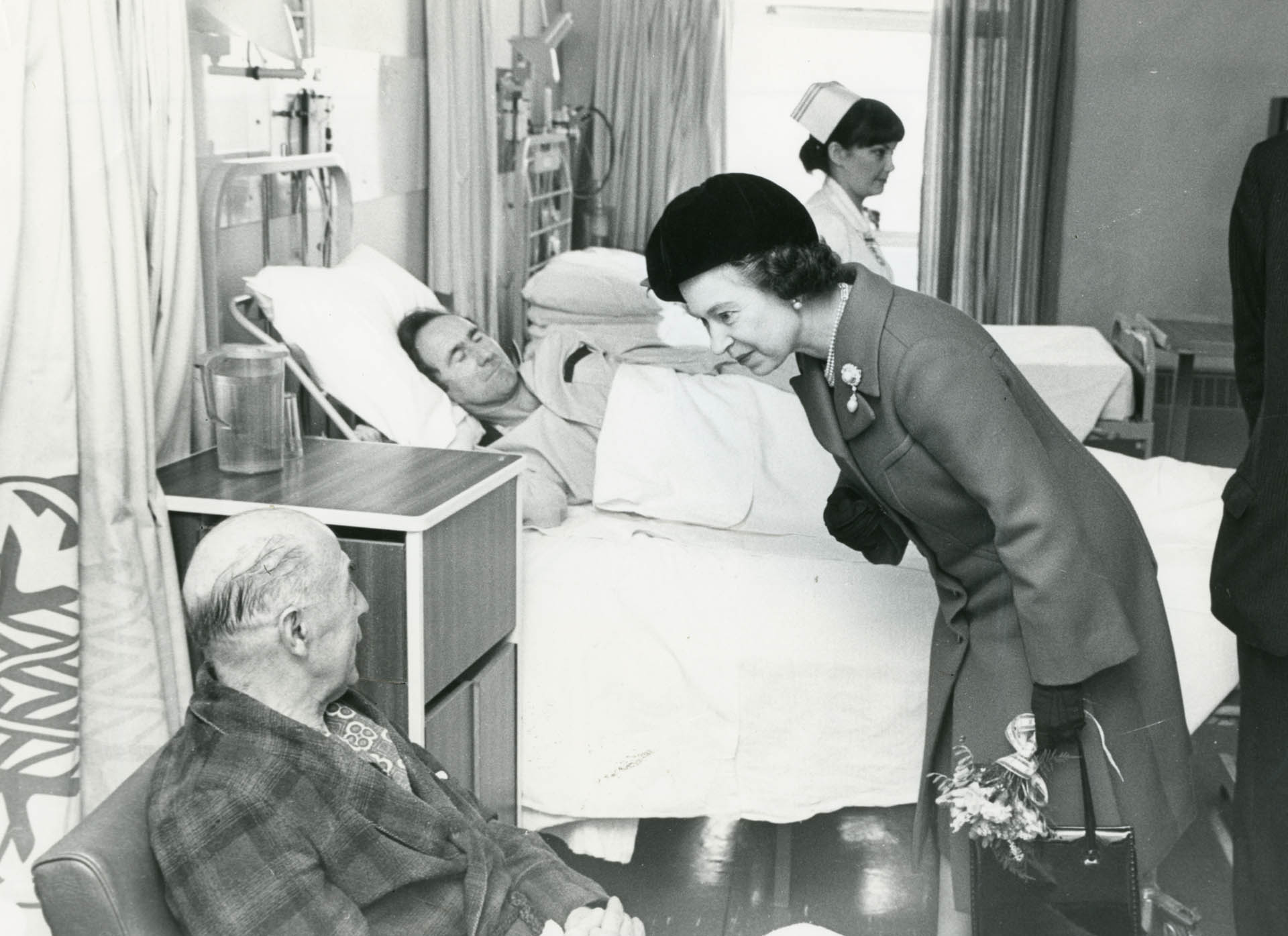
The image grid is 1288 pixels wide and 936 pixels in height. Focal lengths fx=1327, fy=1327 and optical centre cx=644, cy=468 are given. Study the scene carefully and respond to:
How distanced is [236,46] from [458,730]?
155cm

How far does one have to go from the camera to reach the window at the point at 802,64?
605 centimetres

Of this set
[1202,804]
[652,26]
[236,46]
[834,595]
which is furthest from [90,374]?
[652,26]

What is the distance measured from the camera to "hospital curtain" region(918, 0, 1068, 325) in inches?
238

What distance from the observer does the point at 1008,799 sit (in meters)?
1.80

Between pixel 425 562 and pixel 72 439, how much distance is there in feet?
1.79

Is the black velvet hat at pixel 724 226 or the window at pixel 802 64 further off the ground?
the window at pixel 802 64

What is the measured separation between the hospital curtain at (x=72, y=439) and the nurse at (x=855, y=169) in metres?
2.06

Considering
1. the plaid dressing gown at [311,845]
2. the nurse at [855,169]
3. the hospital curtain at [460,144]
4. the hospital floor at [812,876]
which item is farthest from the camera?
the hospital curtain at [460,144]

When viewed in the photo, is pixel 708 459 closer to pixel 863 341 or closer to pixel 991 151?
pixel 863 341

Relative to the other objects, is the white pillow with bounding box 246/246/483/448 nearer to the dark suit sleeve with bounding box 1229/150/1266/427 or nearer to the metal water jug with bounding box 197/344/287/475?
the metal water jug with bounding box 197/344/287/475

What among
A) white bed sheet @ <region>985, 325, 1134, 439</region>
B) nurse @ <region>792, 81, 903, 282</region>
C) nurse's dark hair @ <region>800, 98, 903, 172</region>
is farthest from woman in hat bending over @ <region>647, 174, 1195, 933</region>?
white bed sheet @ <region>985, 325, 1134, 439</region>

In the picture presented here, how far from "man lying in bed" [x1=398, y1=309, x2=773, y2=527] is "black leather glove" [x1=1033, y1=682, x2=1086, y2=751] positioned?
50.8 inches

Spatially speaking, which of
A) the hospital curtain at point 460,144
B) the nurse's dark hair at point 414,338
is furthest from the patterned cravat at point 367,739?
the hospital curtain at point 460,144

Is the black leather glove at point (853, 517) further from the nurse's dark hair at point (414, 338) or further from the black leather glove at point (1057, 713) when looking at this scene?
the nurse's dark hair at point (414, 338)
